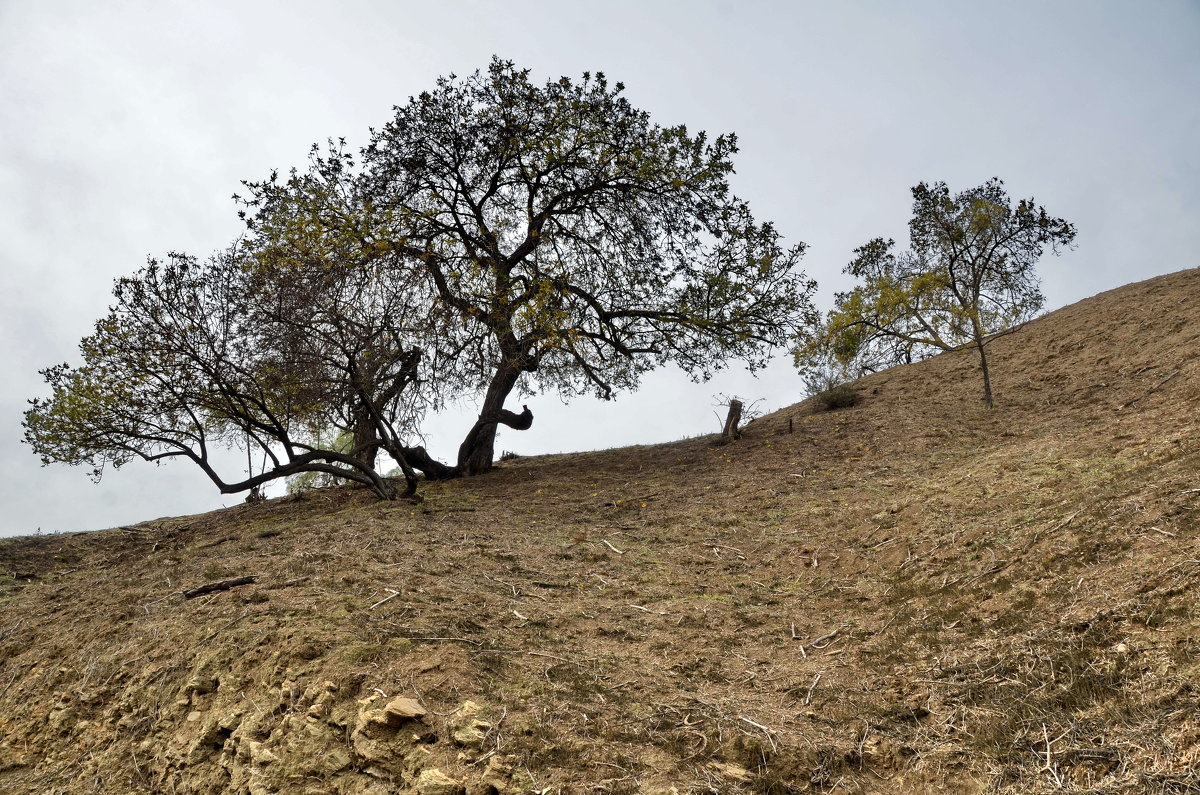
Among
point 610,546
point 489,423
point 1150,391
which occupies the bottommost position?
point 610,546

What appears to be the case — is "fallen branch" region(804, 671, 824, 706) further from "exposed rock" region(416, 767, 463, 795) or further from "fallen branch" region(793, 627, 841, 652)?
"exposed rock" region(416, 767, 463, 795)

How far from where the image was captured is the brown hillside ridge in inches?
144

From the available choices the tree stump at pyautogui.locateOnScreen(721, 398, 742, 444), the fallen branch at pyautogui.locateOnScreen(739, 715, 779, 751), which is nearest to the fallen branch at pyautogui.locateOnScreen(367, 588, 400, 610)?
the fallen branch at pyautogui.locateOnScreen(739, 715, 779, 751)

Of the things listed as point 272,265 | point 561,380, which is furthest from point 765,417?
point 272,265

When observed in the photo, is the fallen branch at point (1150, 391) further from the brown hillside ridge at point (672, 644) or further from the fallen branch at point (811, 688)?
the fallen branch at point (811, 688)

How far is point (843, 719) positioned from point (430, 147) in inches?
472

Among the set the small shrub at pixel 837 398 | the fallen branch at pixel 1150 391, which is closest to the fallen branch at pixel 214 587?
the fallen branch at pixel 1150 391

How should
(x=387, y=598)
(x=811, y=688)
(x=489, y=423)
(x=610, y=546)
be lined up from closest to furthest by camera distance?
(x=811, y=688)
(x=387, y=598)
(x=610, y=546)
(x=489, y=423)

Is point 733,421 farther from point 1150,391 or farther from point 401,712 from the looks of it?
point 401,712

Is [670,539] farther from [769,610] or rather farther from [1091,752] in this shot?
[1091,752]

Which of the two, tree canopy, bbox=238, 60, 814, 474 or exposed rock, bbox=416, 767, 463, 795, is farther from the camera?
tree canopy, bbox=238, 60, 814, 474

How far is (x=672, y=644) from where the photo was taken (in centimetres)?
534

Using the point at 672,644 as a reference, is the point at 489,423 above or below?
above

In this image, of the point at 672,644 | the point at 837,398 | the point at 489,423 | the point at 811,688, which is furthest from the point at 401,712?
the point at 837,398
